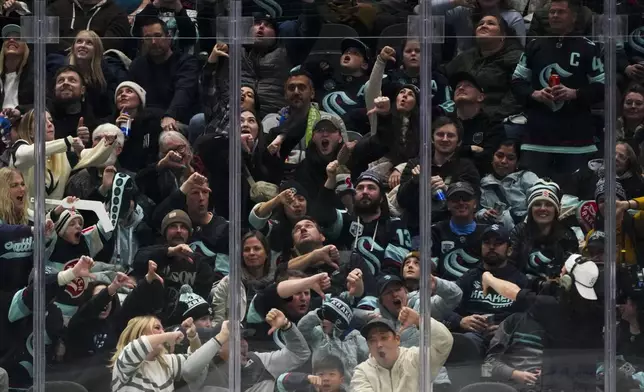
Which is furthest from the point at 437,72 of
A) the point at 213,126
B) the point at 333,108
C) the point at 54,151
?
the point at 54,151

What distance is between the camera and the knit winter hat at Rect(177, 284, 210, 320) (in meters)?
9.09

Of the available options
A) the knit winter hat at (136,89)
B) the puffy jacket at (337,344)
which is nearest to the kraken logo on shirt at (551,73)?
the puffy jacket at (337,344)

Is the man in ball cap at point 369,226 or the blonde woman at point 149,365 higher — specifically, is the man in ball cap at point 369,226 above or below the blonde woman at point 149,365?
above

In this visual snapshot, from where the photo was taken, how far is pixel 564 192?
908cm

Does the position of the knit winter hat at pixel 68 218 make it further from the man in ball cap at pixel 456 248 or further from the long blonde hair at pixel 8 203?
the man in ball cap at pixel 456 248

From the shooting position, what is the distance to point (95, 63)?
9.19 metres

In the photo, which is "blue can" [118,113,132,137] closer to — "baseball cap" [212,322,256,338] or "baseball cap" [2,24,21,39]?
"baseball cap" [2,24,21,39]

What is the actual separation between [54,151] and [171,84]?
30.3 inches

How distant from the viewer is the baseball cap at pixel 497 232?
29.7 feet

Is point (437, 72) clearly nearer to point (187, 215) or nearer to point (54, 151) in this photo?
point (187, 215)

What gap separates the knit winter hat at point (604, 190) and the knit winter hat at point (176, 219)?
2.30 meters

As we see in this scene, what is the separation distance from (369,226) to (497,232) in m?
0.72

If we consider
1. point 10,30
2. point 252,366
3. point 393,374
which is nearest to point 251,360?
point 252,366

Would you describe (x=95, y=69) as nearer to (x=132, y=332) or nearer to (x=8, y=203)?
(x=8, y=203)
